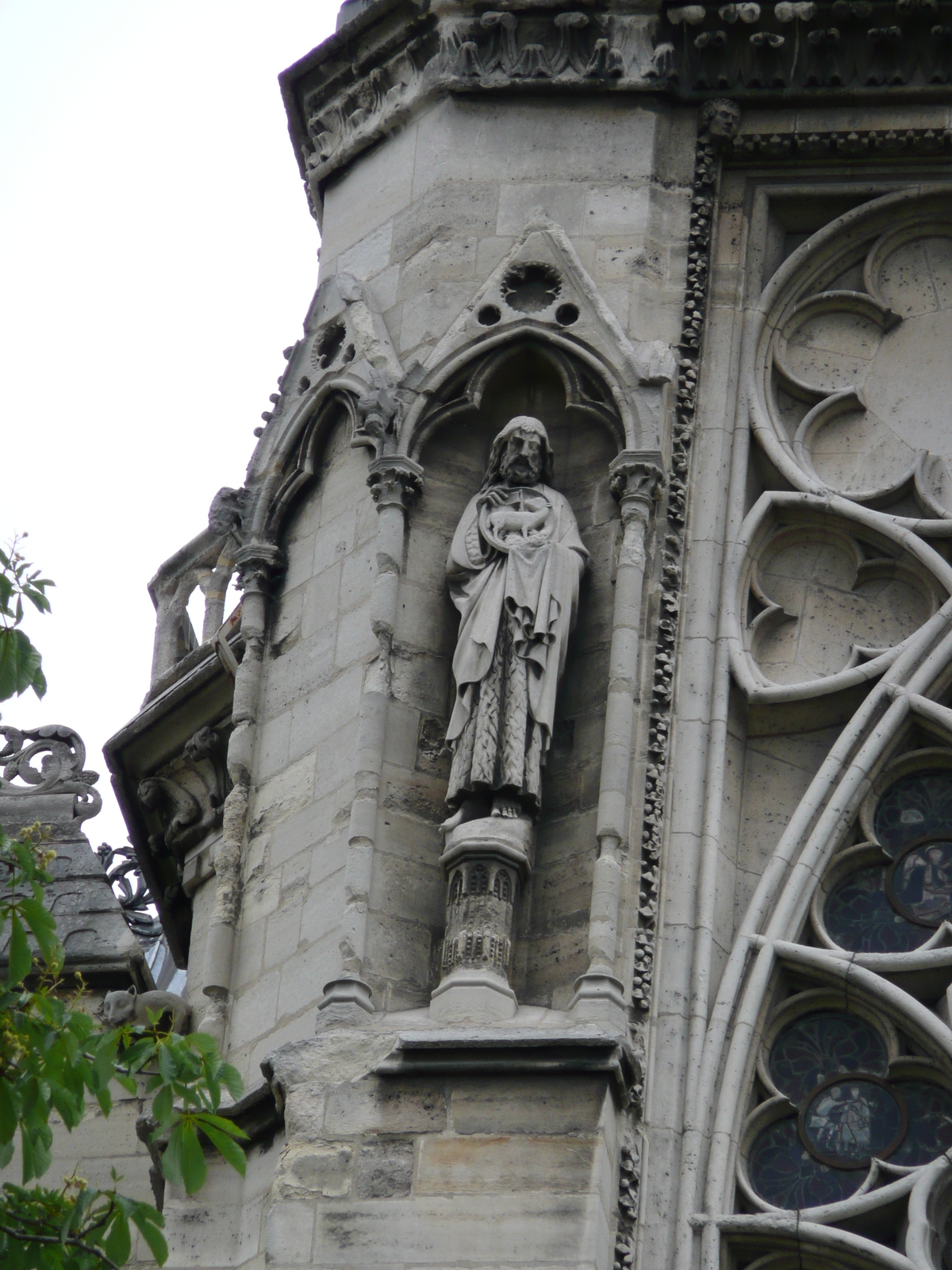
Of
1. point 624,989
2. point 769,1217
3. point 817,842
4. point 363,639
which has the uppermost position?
point 363,639

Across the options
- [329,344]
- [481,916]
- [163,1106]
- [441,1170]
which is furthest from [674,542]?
[163,1106]

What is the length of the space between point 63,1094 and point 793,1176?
3.42m

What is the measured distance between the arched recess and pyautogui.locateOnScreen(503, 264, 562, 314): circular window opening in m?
0.20

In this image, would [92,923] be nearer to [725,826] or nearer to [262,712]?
[262,712]

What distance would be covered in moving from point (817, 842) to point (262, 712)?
235cm

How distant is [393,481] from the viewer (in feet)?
37.2

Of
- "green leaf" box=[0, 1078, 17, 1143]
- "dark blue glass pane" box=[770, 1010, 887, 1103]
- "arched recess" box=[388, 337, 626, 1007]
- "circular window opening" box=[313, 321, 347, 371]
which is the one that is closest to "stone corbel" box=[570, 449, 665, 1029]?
"arched recess" box=[388, 337, 626, 1007]

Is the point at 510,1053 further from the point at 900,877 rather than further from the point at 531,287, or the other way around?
the point at 531,287

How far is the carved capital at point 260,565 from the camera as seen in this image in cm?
1177

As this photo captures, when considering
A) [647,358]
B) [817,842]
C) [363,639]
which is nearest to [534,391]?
[647,358]

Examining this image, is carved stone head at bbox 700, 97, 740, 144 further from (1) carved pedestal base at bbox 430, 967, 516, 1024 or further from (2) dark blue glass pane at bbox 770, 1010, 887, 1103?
(1) carved pedestal base at bbox 430, 967, 516, 1024

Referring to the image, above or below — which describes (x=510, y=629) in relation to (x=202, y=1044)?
above

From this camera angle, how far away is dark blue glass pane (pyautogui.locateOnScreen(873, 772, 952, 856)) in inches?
434

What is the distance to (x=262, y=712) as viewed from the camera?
37.6 ft
